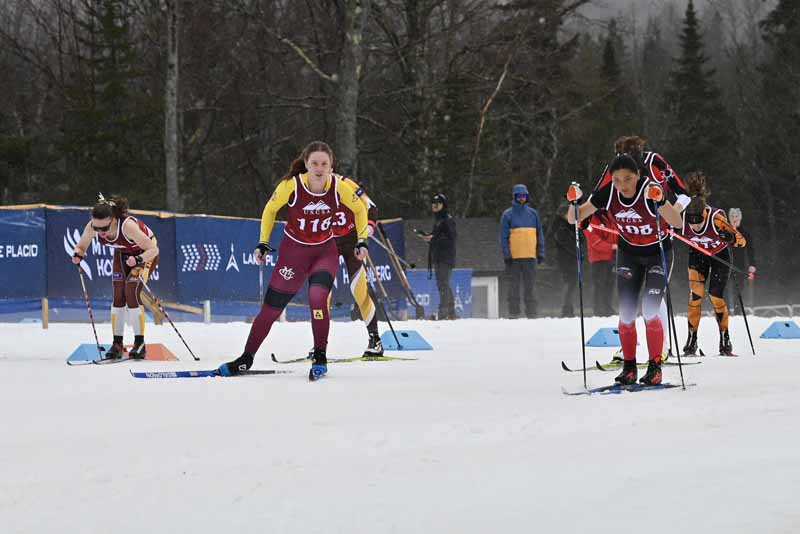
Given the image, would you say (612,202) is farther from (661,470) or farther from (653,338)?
(661,470)

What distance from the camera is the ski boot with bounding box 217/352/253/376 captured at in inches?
324

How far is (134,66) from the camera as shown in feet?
127

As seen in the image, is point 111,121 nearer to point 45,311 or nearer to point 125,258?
point 45,311

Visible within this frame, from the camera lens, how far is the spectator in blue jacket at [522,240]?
1750 centimetres

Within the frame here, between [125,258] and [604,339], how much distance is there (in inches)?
191

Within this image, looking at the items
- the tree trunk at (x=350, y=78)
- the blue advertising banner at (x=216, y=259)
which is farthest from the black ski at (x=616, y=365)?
the tree trunk at (x=350, y=78)

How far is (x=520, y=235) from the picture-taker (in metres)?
17.5

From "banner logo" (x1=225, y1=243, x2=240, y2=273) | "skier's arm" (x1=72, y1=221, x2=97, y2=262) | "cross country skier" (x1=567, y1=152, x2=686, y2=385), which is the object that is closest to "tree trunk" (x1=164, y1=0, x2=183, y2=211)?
"banner logo" (x1=225, y1=243, x2=240, y2=273)

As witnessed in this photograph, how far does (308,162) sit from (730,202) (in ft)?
167

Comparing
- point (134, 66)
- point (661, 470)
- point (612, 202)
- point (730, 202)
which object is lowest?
point (661, 470)

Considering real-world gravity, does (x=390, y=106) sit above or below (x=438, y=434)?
above

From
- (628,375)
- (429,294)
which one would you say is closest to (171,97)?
(429,294)

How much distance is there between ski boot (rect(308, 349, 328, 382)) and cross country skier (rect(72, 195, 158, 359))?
302cm

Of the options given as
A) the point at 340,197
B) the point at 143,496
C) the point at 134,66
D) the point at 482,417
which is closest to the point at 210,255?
the point at 340,197
